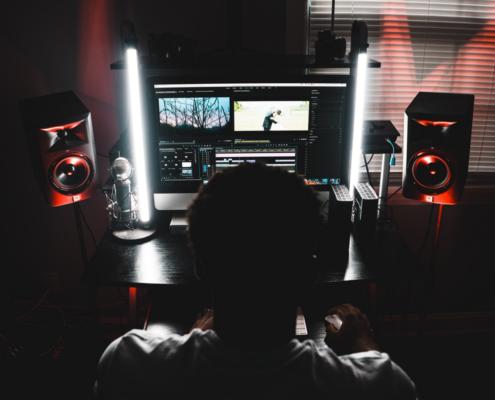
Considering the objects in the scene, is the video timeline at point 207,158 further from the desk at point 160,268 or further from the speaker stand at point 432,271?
the speaker stand at point 432,271

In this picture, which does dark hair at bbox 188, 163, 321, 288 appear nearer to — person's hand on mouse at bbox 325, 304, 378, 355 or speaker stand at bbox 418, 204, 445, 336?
person's hand on mouse at bbox 325, 304, 378, 355

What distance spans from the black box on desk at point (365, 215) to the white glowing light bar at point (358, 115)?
9 centimetres

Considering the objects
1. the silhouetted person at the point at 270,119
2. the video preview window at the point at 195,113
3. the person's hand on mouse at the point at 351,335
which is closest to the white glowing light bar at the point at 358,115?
the silhouetted person at the point at 270,119

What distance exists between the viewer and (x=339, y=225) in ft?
5.18

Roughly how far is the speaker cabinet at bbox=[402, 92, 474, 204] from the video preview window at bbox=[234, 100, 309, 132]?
38 cm

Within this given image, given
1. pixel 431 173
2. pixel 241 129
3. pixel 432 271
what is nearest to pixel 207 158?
pixel 241 129

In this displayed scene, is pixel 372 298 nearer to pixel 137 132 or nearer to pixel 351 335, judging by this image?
pixel 351 335

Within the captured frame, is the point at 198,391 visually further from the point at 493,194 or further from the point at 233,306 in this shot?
the point at 493,194

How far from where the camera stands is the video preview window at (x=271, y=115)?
1.75m

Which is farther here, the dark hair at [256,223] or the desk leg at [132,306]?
the desk leg at [132,306]

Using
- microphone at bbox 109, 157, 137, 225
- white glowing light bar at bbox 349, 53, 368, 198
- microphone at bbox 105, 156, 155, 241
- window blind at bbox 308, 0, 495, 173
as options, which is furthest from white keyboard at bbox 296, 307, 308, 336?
window blind at bbox 308, 0, 495, 173

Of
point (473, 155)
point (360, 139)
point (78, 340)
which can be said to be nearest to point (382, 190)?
point (360, 139)

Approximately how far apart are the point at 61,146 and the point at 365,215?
1.10 meters

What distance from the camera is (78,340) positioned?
8.14 feet
